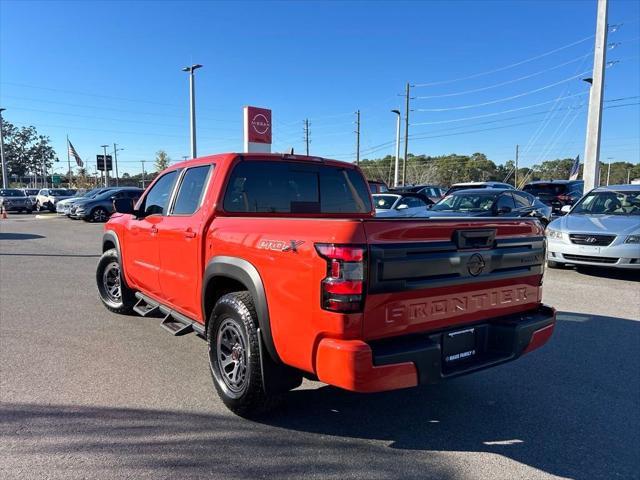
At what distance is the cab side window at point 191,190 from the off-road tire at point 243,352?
107cm

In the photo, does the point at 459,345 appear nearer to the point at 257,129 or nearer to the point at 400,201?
the point at 400,201

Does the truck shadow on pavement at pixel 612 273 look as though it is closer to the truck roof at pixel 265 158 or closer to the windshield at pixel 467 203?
the windshield at pixel 467 203

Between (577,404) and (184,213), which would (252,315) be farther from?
(577,404)

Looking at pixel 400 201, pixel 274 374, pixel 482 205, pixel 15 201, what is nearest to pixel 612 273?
pixel 482 205

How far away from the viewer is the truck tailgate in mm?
2621

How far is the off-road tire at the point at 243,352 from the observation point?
3139mm

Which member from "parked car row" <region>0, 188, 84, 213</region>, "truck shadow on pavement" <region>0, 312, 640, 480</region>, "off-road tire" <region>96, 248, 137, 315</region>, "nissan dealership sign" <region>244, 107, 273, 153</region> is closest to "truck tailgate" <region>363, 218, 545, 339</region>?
"truck shadow on pavement" <region>0, 312, 640, 480</region>

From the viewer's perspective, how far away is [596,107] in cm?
1605

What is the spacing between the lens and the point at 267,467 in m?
2.79

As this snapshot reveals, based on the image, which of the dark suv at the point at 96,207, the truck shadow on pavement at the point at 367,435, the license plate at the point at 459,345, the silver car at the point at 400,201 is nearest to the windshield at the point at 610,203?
the silver car at the point at 400,201

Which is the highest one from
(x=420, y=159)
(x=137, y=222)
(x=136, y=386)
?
(x=420, y=159)

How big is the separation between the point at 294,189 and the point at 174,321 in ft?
6.20

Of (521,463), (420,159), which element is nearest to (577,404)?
(521,463)

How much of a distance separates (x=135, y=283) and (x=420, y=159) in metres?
102
